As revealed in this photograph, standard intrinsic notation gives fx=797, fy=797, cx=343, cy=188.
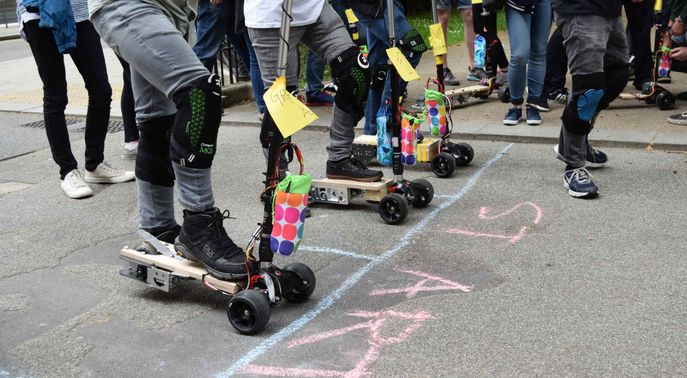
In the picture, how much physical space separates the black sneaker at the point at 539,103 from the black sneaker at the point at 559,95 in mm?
233

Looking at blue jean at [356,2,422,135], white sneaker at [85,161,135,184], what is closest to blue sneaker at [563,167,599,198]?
blue jean at [356,2,422,135]

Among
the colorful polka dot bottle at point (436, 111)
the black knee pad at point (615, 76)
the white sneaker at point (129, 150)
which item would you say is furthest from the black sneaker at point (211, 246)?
the white sneaker at point (129, 150)

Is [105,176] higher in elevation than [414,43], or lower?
lower

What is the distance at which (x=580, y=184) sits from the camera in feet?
16.2

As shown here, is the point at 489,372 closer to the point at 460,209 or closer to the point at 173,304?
the point at 173,304

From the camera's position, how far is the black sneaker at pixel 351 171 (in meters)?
4.86

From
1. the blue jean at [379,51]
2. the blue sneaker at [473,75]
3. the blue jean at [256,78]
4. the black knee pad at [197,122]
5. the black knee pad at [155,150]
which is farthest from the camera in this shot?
the blue sneaker at [473,75]

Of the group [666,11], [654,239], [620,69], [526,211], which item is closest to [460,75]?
[666,11]

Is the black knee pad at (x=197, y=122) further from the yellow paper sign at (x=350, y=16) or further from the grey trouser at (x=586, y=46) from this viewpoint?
the grey trouser at (x=586, y=46)

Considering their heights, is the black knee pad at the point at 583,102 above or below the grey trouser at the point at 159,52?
below

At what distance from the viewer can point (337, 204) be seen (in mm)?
4977

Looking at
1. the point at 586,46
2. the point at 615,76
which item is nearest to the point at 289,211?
the point at 586,46

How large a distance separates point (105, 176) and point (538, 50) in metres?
3.76

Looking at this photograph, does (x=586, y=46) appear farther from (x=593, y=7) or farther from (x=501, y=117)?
(x=501, y=117)
